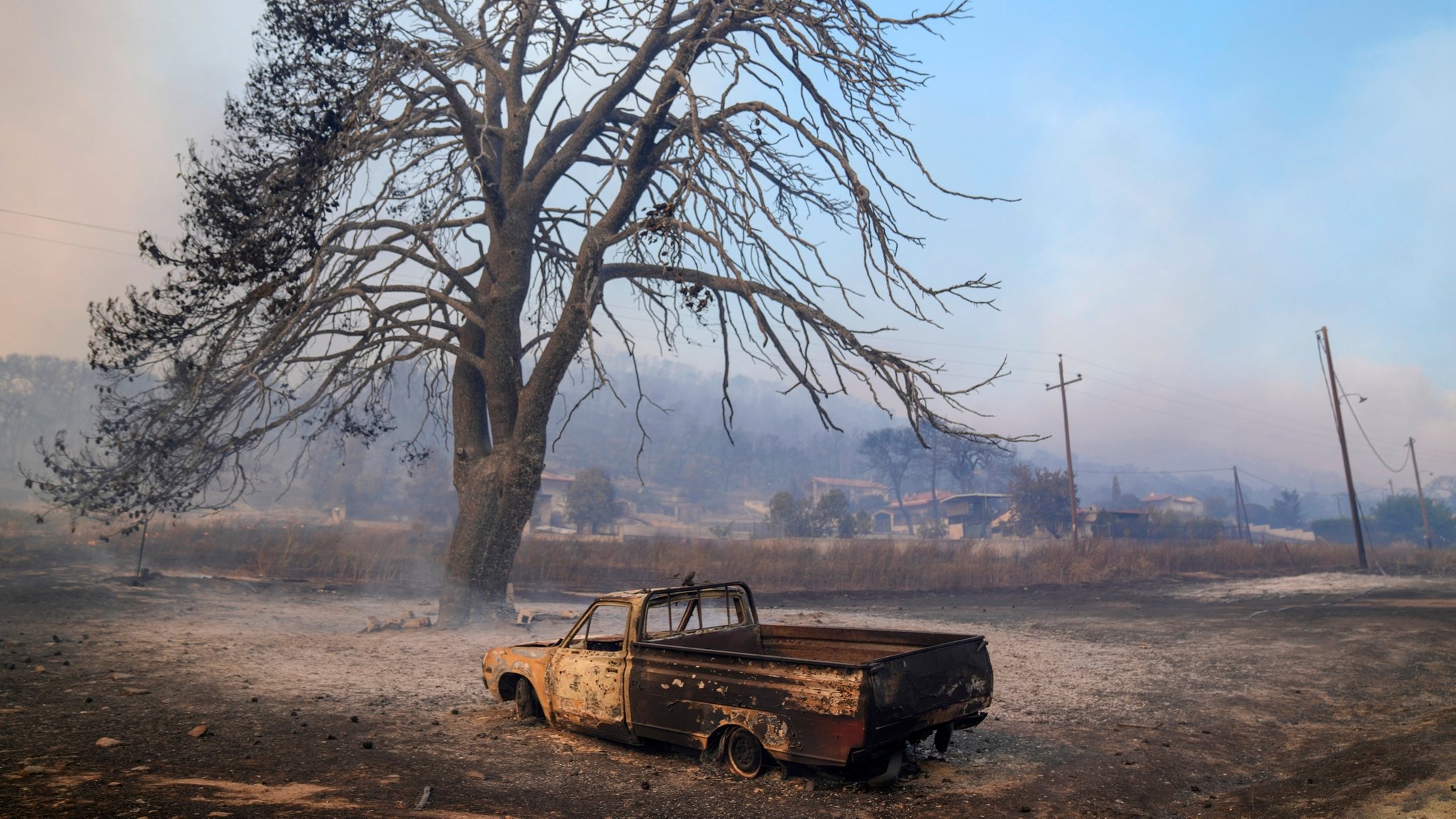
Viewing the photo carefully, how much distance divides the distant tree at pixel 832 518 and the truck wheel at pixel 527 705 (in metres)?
62.9

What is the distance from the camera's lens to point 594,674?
764cm

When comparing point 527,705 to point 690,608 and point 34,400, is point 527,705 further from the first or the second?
point 34,400

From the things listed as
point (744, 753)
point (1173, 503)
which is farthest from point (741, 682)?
point (1173, 503)

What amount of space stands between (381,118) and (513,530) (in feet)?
26.6

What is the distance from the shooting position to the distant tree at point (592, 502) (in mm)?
73438

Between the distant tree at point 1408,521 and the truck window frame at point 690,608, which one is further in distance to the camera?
the distant tree at point 1408,521

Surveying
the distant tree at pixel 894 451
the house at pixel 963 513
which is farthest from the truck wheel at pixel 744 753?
the distant tree at pixel 894 451

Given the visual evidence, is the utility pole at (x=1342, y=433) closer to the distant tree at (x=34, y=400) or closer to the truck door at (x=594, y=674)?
the truck door at (x=594, y=674)

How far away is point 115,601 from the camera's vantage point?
1653 cm

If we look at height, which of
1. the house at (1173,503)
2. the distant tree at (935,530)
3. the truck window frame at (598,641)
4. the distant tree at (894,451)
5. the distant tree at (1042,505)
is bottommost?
the truck window frame at (598,641)

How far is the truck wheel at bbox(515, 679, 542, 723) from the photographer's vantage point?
27.8 ft

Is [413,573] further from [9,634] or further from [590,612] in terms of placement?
[590,612]

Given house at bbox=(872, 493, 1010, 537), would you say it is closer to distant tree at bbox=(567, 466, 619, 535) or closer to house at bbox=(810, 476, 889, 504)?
house at bbox=(810, 476, 889, 504)

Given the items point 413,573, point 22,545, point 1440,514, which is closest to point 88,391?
point 22,545
